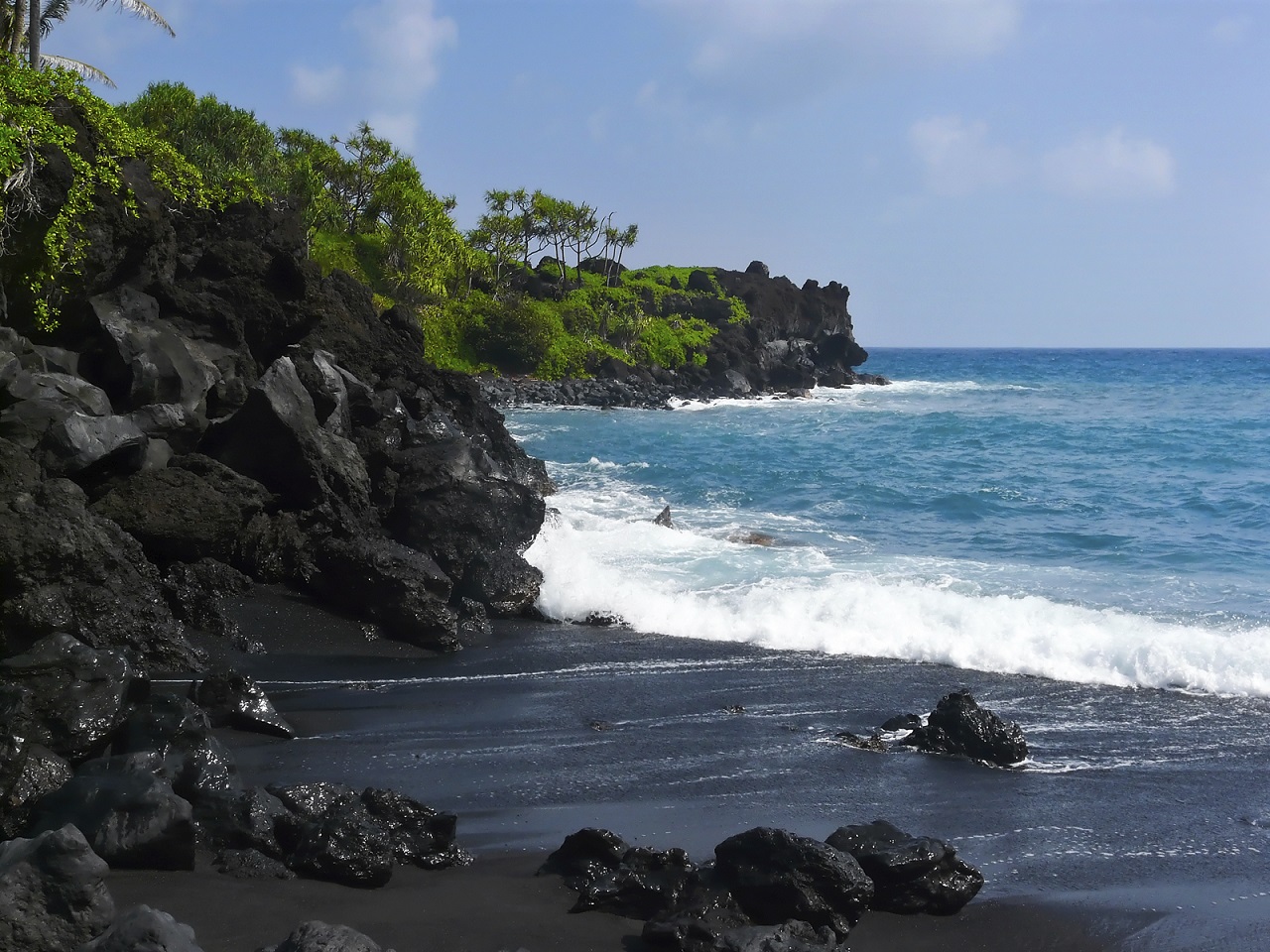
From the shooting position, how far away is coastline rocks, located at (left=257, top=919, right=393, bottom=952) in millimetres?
4609

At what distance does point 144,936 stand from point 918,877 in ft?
13.0

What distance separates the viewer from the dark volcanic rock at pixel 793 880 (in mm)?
5625

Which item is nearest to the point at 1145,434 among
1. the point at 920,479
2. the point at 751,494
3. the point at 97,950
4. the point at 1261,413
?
the point at 1261,413

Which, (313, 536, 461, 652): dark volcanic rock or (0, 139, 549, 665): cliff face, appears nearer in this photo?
(0, 139, 549, 665): cliff face

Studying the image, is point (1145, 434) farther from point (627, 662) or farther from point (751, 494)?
point (627, 662)

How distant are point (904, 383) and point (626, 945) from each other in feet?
263

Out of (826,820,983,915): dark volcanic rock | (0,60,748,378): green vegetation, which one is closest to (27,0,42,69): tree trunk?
(0,60,748,378): green vegetation

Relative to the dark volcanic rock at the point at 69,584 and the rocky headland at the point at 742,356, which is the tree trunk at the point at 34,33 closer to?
the dark volcanic rock at the point at 69,584

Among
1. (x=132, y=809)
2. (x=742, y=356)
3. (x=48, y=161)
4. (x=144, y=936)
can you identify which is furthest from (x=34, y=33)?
(x=742, y=356)

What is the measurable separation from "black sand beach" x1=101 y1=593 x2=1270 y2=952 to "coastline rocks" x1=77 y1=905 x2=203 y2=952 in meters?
0.70

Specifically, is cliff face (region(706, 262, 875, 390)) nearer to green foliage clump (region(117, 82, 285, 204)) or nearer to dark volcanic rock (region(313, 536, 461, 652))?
green foliage clump (region(117, 82, 285, 204))

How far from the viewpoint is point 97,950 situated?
4367mm

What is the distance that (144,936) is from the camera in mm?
4398

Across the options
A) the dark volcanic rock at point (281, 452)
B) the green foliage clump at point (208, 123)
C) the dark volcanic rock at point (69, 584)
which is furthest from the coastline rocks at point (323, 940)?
the green foliage clump at point (208, 123)
